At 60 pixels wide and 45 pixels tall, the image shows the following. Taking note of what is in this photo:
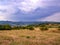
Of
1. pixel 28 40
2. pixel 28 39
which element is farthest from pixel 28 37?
pixel 28 40

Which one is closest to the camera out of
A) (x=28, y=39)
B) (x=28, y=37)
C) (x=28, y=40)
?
(x=28, y=40)

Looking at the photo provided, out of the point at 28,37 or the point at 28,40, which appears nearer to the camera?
the point at 28,40

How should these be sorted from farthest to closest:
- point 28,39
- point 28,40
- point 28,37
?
point 28,37, point 28,39, point 28,40

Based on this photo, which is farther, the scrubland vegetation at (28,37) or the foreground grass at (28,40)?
the scrubland vegetation at (28,37)

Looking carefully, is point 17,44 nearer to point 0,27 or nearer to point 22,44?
point 22,44

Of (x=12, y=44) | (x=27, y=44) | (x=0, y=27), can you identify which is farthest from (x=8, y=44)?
(x=0, y=27)

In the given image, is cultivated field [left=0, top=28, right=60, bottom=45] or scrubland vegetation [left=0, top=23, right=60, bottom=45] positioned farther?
scrubland vegetation [left=0, top=23, right=60, bottom=45]

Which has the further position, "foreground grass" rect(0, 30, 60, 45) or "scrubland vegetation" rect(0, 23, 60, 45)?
"scrubland vegetation" rect(0, 23, 60, 45)

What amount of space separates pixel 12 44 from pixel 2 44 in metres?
1.01

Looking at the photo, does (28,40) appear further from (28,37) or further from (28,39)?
(28,37)

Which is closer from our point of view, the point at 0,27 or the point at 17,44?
the point at 17,44

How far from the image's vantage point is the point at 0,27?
68938 millimetres

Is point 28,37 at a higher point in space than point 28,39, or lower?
lower

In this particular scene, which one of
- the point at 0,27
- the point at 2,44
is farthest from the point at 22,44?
the point at 0,27
